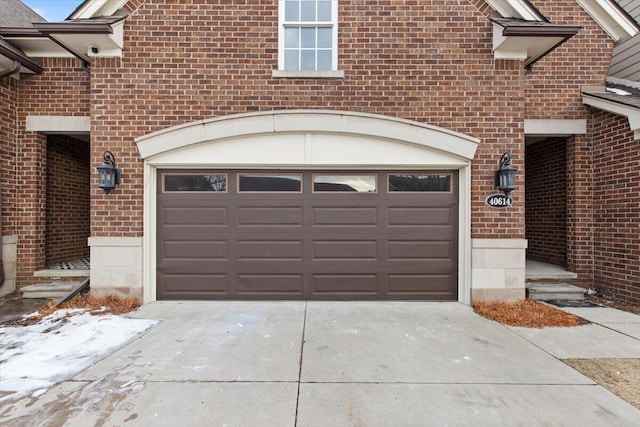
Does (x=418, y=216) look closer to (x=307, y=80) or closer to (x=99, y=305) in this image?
(x=307, y=80)

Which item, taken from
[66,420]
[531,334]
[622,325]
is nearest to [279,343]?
[66,420]

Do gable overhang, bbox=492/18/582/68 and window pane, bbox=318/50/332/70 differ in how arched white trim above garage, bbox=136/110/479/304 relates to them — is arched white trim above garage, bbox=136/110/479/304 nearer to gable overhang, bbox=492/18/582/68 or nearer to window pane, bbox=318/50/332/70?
window pane, bbox=318/50/332/70

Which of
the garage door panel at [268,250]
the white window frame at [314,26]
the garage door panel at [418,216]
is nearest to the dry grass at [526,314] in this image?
the garage door panel at [418,216]

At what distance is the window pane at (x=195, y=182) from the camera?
233 inches

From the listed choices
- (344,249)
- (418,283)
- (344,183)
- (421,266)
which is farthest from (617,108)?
(344,249)

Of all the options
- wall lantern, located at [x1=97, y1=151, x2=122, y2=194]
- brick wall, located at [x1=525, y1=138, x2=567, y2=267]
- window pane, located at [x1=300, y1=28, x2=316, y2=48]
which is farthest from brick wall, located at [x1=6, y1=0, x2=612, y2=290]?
brick wall, located at [x1=525, y1=138, x2=567, y2=267]

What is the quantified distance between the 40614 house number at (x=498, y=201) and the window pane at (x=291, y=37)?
4.56 meters

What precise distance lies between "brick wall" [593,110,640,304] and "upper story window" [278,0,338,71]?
5740mm

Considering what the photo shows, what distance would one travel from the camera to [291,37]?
5.85m

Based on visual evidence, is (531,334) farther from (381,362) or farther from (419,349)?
(381,362)

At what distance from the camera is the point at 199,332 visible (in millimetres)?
4477

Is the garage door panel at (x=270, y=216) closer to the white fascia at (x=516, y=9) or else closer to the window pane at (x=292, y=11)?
the window pane at (x=292, y=11)

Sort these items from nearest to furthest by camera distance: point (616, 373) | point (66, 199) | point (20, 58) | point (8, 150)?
point (616, 373), point (20, 58), point (8, 150), point (66, 199)

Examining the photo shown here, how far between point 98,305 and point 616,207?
991cm
